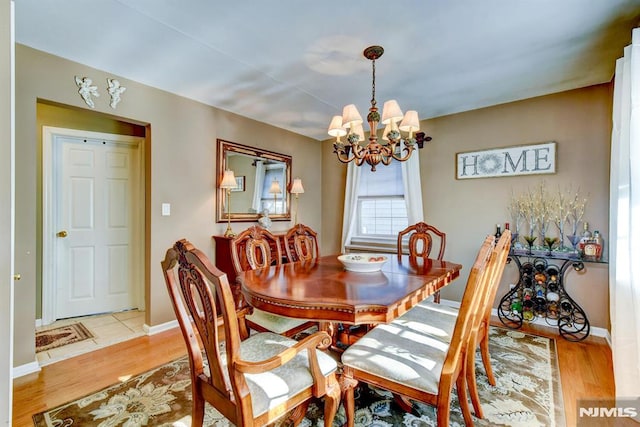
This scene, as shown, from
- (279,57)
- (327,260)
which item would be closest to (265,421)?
(327,260)

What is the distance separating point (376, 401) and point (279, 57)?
257 cm

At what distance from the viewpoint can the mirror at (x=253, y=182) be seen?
137 inches

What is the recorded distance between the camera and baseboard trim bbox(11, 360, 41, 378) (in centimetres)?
210

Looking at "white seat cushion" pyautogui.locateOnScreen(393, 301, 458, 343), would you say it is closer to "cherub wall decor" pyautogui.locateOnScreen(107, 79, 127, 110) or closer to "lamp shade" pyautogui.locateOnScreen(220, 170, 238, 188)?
"lamp shade" pyautogui.locateOnScreen(220, 170, 238, 188)

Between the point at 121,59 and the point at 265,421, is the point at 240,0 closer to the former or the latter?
the point at 121,59

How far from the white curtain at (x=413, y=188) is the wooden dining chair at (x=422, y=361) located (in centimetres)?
235

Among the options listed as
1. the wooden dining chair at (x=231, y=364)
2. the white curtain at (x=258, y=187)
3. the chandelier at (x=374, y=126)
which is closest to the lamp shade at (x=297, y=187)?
the white curtain at (x=258, y=187)

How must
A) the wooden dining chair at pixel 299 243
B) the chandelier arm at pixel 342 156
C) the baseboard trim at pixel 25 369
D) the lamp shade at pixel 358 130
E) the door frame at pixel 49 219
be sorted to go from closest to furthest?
the baseboard trim at pixel 25 369
the lamp shade at pixel 358 130
the chandelier arm at pixel 342 156
the wooden dining chair at pixel 299 243
the door frame at pixel 49 219

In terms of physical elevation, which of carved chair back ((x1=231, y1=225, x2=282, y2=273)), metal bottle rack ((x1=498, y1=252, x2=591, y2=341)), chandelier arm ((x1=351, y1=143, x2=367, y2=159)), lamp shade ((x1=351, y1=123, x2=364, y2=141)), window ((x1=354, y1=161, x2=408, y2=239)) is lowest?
metal bottle rack ((x1=498, y1=252, x2=591, y2=341))

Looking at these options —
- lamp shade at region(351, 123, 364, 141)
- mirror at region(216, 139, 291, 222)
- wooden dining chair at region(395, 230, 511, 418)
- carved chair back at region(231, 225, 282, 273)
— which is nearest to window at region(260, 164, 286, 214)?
mirror at region(216, 139, 291, 222)

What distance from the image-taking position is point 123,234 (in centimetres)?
354

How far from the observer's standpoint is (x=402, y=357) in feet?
4.75

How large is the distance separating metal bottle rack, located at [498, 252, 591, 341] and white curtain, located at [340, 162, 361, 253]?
80.5 inches

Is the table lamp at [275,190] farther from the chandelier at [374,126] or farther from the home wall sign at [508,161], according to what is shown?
the home wall sign at [508,161]
